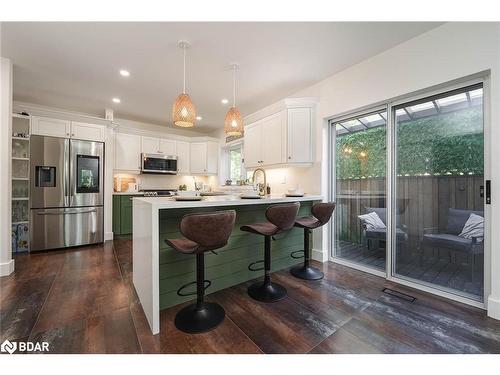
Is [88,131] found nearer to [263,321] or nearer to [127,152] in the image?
[127,152]

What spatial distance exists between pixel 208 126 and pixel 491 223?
5.19m

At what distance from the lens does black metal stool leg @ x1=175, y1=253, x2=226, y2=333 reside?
160cm

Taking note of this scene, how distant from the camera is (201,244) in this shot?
5.09ft

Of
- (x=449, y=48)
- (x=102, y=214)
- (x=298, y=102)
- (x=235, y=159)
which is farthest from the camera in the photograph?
(x=235, y=159)

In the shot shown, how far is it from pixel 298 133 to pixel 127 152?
3.82m

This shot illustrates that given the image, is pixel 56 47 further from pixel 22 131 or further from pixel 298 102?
pixel 298 102

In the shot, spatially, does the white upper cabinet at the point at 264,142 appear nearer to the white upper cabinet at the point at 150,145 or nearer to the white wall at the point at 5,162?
the white upper cabinet at the point at 150,145

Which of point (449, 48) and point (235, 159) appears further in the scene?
point (235, 159)

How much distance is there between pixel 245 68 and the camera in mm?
2699

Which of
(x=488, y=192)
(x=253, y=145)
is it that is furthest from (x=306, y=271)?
(x=253, y=145)

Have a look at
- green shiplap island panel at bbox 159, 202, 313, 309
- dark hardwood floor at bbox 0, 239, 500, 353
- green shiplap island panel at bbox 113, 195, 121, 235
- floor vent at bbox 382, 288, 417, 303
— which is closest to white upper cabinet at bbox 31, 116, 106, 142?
green shiplap island panel at bbox 113, 195, 121, 235
